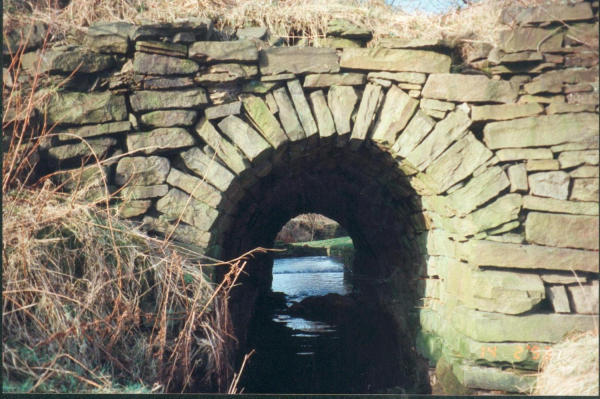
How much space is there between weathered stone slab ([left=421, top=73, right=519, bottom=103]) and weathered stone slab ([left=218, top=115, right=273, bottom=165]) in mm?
1226

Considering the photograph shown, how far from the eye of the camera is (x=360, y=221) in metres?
6.56

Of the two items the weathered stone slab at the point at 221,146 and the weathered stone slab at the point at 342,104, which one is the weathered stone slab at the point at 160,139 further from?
the weathered stone slab at the point at 342,104

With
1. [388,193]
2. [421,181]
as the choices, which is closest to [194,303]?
[421,181]

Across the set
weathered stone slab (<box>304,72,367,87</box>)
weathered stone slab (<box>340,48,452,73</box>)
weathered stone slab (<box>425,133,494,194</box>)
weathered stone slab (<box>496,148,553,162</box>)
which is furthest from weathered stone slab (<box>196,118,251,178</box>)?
weathered stone slab (<box>496,148,553,162</box>)

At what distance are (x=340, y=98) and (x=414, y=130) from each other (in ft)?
1.90

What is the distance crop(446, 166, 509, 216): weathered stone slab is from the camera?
138 inches

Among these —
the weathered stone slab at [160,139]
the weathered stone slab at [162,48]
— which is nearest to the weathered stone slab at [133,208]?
the weathered stone slab at [160,139]

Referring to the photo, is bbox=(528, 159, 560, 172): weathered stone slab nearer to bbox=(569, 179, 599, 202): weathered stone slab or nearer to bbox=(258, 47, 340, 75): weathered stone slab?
bbox=(569, 179, 599, 202): weathered stone slab

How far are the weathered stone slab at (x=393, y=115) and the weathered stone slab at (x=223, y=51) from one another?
1.00 metres

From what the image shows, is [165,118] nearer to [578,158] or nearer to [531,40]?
[531,40]

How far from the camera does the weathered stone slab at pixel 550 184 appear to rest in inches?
A: 135

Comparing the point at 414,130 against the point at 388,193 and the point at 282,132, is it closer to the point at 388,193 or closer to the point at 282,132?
the point at 282,132

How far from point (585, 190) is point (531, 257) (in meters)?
0.58

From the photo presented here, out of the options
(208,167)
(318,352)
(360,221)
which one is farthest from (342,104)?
(318,352)
